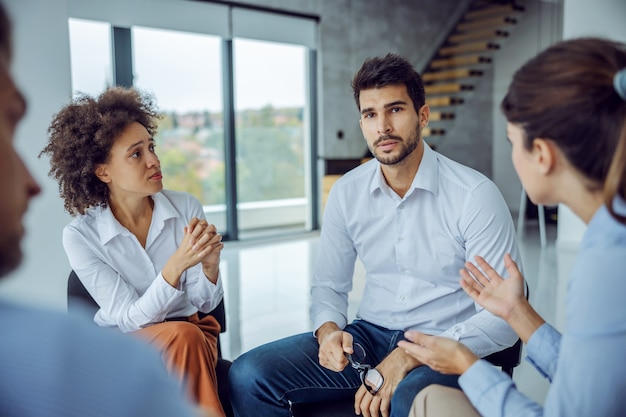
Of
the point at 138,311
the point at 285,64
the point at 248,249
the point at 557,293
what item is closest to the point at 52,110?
the point at 138,311

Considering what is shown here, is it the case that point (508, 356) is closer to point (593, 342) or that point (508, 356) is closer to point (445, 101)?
point (593, 342)

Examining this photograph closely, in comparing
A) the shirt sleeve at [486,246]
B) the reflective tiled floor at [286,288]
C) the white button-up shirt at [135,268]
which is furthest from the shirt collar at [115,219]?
the reflective tiled floor at [286,288]

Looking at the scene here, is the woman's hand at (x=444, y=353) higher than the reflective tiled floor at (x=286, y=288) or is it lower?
higher

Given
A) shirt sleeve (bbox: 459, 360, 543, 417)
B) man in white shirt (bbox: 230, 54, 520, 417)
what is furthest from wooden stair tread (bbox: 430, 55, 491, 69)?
shirt sleeve (bbox: 459, 360, 543, 417)

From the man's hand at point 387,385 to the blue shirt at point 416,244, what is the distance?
19 centimetres

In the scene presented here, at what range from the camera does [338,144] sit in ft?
26.7

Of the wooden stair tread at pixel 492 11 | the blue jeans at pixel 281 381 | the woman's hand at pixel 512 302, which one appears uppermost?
the wooden stair tread at pixel 492 11

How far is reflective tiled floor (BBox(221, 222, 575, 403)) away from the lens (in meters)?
3.65

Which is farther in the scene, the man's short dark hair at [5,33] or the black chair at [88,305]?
the black chair at [88,305]

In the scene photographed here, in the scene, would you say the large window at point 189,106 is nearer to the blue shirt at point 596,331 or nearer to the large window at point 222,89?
the large window at point 222,89

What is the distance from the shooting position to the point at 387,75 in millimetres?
1990

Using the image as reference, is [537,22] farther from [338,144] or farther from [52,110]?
[52,110]

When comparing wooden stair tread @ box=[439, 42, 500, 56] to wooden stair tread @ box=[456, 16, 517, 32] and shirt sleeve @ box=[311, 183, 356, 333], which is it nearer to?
wooden stair tread @ box=[456, 16, 517, 32]

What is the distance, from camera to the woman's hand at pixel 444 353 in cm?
117
